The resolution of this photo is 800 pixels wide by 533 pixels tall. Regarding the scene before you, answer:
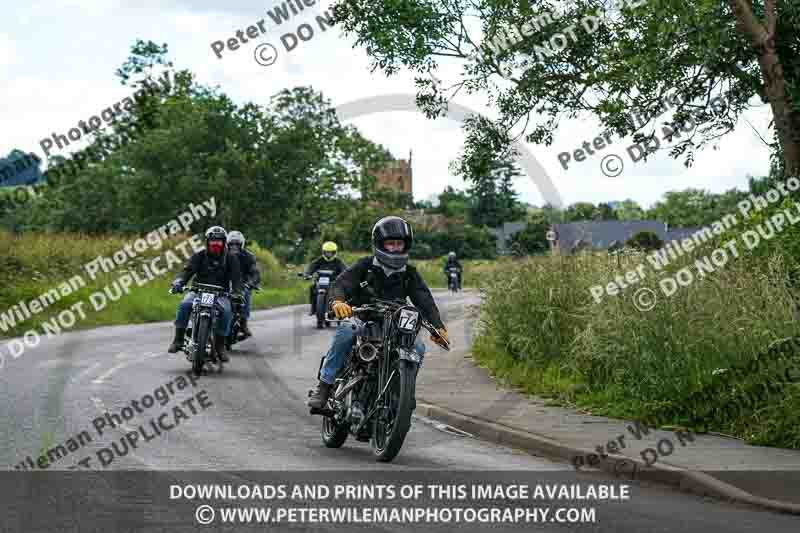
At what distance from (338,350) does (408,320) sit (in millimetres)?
909

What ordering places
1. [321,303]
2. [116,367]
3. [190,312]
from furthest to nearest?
[321,303] < [116,367] < [190,312]

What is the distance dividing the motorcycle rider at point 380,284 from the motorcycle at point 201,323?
5.80 meters

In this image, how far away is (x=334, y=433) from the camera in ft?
32.4

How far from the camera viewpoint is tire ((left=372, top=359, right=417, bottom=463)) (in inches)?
350

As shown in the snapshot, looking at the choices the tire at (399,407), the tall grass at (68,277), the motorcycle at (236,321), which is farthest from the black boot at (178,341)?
the tall grass at (68,277)

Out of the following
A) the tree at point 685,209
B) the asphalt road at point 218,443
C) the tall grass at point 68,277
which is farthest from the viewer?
the tree at point 685,209

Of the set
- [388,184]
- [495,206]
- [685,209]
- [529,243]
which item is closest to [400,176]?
[495,206]

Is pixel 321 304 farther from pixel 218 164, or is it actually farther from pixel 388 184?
pixel 388 184

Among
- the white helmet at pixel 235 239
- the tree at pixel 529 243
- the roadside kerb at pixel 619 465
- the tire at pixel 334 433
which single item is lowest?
the roadside kerb at pixel 619 465

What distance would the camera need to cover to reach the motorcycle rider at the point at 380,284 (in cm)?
972

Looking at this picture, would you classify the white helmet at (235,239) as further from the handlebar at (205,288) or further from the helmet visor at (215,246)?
the handlebar at (205,288)

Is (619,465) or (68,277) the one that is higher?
(68,277)

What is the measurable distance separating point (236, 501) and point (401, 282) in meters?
3.19

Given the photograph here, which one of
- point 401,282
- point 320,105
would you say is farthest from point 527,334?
point 320,105
